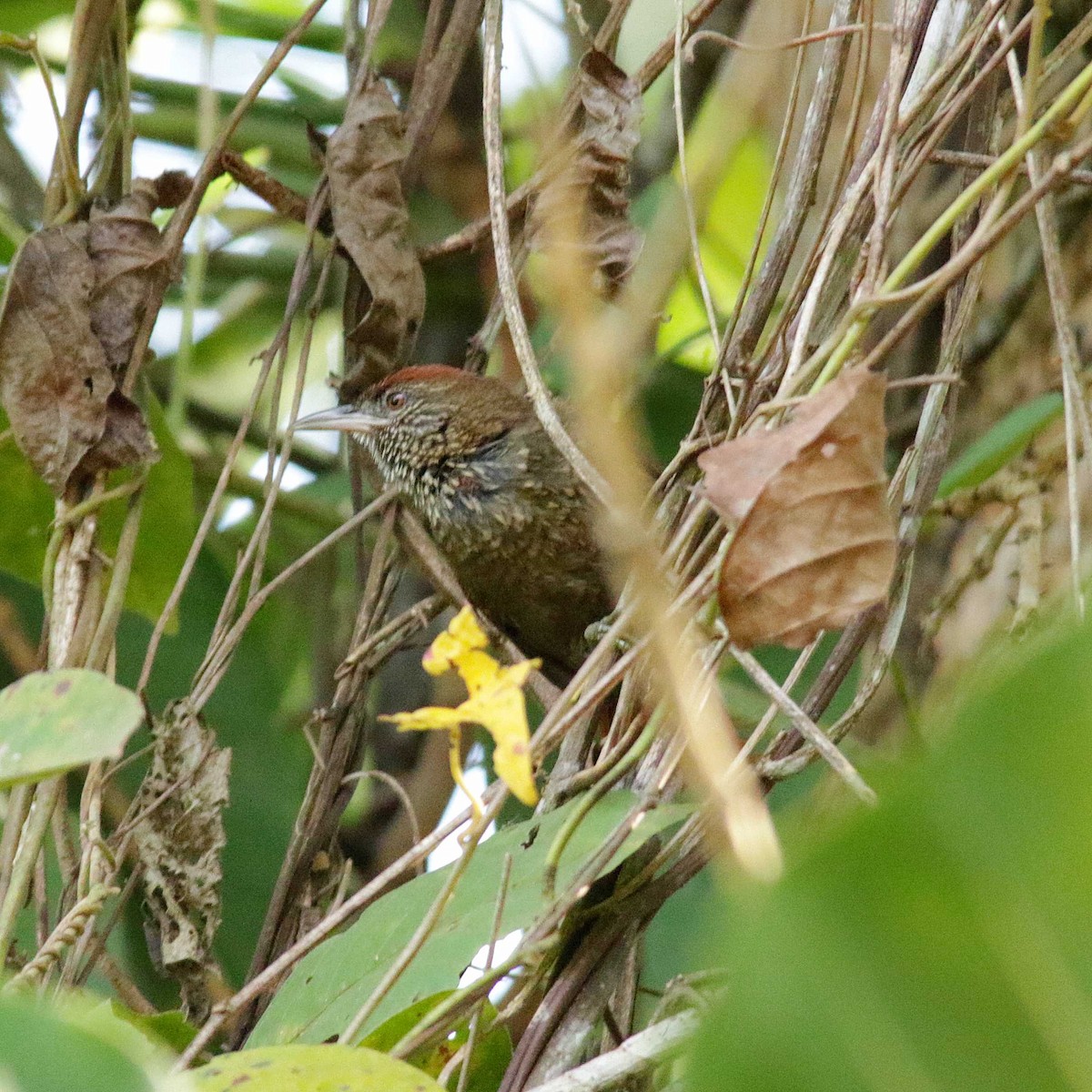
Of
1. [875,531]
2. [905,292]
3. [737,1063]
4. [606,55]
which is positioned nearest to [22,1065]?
[737,1063]

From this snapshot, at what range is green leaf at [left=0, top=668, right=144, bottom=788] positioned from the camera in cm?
135

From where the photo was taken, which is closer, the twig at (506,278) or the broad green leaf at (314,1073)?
the broad green leaf at (314,1073)

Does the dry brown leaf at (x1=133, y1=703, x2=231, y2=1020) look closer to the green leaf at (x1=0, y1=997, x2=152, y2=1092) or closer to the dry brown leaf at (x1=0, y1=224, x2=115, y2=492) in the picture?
the dry brown leaf at (x1=0, y1=224, x2=115, y2=492)

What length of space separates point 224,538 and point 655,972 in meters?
1.75

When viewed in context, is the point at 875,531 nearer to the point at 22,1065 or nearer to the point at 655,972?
the point at 22,1065

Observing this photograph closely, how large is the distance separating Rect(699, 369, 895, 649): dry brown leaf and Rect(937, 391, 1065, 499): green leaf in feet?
4.60

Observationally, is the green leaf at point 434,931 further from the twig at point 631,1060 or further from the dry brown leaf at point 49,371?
the dry brown leaf at point 49,371

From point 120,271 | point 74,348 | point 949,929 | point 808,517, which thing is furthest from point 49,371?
point 949,929

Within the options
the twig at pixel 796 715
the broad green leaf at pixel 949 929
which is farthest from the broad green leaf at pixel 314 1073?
the broad green leaf at pixel 949 929

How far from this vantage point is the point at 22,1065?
91 centimetres

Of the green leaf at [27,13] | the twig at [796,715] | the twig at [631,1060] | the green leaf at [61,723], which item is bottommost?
the twig at [631,1060]

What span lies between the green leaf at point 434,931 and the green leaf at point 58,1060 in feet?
2.96

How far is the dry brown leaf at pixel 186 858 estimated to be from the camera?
2.37 meters

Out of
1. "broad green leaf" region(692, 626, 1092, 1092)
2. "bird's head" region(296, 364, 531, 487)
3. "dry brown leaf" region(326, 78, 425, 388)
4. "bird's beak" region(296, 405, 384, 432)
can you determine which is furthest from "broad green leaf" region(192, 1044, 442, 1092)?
"bird's beak" region(296, 405, 384, 432)
